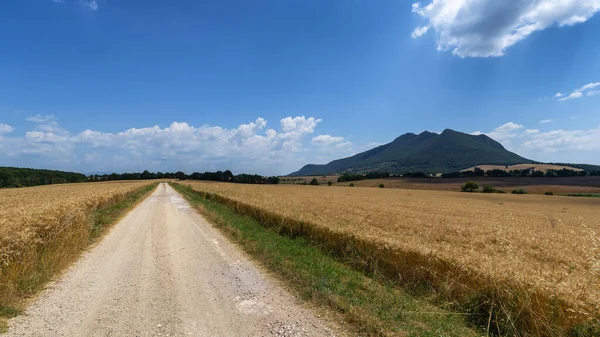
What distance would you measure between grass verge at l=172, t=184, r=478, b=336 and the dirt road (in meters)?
0.59

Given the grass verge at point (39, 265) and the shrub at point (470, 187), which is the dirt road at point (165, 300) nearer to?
the grass verge at point (39, 265)

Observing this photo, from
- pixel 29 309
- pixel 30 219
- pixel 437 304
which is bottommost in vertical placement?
pixel 437 304

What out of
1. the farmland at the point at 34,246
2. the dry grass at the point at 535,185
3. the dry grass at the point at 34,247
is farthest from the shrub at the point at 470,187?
the dry grass at the point at 34,247

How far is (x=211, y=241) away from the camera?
42.3 feet

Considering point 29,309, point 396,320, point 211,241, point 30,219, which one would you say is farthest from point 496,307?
point 30,219

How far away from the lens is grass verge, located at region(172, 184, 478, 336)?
5.32 meters

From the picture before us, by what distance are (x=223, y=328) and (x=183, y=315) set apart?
3.36ft

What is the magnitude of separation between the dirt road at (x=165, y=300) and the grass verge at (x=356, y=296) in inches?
23.4

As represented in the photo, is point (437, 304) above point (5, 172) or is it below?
below

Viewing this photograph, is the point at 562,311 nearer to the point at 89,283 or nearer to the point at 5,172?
the point at 89,283

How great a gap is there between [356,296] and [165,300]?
424cm

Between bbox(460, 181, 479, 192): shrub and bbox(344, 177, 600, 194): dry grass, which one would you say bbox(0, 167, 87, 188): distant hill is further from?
bbox(460, 181, 479, 192): shrub

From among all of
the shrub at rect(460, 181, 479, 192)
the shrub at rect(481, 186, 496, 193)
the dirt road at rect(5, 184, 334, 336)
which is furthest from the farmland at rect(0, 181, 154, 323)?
the shrub at rect(481, 186, 496, 193)

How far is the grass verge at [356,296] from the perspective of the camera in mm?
5316
